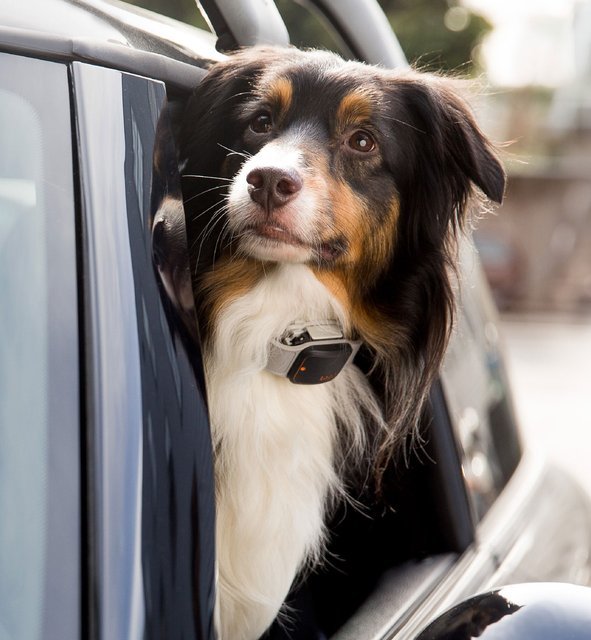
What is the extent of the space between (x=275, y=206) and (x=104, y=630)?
0.89 meters

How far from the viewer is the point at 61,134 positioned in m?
0.96

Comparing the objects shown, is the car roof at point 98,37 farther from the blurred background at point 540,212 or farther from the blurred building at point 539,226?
the blurred building at point 539,226

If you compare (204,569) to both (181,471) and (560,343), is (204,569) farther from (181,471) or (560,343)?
(560,343)

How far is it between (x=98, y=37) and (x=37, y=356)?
16.2 inches

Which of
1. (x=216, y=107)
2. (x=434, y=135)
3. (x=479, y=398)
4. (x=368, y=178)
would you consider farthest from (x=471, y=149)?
(x=479, y=398)

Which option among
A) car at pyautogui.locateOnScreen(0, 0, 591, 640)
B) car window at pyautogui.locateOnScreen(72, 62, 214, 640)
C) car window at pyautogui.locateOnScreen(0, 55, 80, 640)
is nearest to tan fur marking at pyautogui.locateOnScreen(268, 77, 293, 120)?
car at pyautogui.locateOnScreen(0, 0, 591, 640)

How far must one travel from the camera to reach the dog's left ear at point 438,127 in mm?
1733

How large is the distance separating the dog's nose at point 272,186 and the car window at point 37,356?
23.0 inches

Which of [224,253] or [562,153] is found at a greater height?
[224,253]

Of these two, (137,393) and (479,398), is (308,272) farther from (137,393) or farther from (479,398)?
(137,393)

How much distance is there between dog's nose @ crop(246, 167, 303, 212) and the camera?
1526mm

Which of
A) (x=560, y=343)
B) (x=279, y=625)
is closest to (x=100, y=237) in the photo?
(x=279, y=625)

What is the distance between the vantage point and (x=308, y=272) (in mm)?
1689

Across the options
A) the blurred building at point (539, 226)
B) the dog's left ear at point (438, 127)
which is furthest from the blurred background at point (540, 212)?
the dog's left ear at point (438, 127)
